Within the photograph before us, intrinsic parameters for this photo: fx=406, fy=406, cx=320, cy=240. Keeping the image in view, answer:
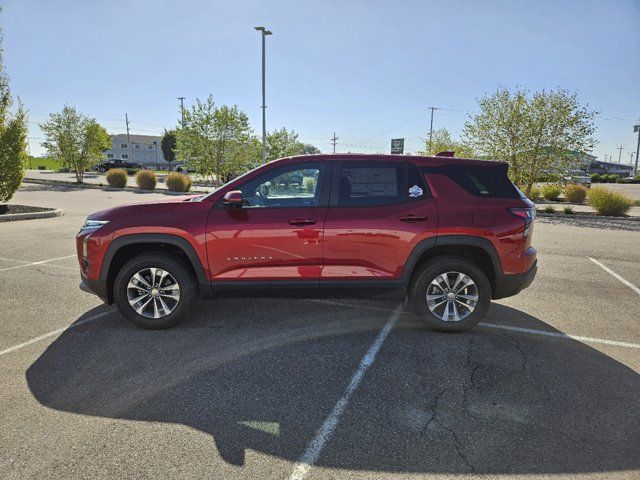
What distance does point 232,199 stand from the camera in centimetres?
389

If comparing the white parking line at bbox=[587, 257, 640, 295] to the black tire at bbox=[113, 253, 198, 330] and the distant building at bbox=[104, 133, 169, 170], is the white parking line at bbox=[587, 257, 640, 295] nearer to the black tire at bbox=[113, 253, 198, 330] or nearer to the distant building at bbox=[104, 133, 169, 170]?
the black tire at bbox=[113, 253, 198, 330]

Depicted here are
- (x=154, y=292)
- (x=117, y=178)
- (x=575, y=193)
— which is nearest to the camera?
(x=154, y=292)

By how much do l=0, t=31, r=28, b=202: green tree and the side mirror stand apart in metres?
12.6

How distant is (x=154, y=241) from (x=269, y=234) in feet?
3.85

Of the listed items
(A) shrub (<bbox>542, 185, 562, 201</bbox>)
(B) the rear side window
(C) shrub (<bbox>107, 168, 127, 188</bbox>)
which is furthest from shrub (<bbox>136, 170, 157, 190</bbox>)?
(B) the rear side window

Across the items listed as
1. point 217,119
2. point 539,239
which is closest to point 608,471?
point 539,239

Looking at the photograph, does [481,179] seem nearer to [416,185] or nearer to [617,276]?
[416,185]

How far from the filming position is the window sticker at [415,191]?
13.6 ft

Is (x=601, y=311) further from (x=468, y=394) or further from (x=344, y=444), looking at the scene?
(x=344, y=444)

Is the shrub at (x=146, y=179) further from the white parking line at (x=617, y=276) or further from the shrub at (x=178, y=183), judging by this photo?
the white parking line at (x=617, y=276)

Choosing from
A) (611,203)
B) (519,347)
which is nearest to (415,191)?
(519,347)

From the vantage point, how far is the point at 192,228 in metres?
4.06

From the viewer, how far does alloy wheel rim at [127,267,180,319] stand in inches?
166

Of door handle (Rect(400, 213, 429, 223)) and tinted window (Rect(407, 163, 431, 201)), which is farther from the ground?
tinted window (Rect(407, 163, 431, 201))
